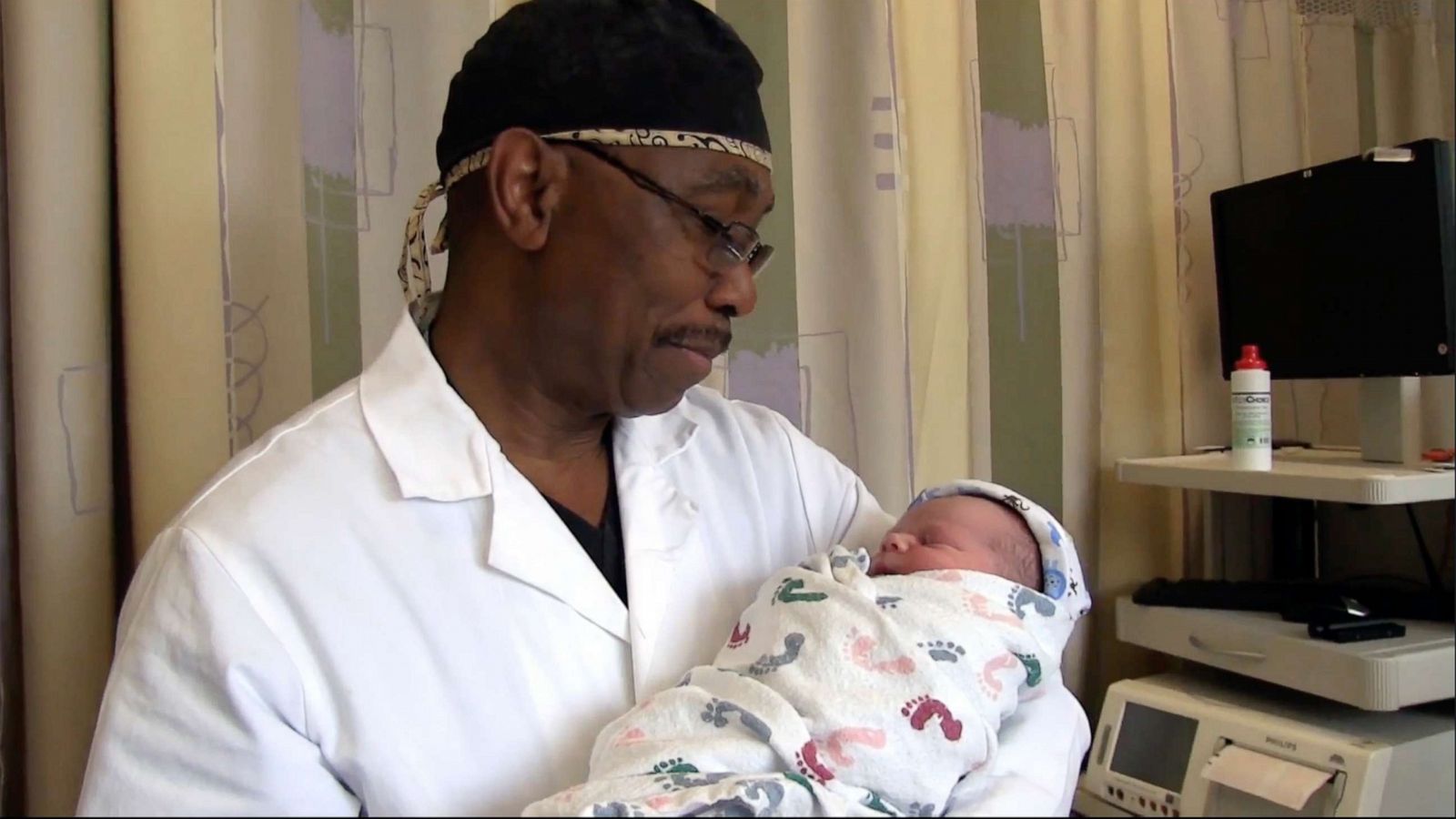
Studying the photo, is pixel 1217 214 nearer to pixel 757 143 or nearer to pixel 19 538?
→ pixel 757 143

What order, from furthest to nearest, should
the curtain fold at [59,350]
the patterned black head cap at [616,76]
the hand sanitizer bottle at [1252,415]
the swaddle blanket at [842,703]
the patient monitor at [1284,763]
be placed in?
1. the curtain fold at [59,350]
2. the patterned black head cap at [616,76]
3. the swaddle blanket at [842,703]
4. the hand sanitizer bottle at [1252,415]
5. the patient monitor at [1284,763]

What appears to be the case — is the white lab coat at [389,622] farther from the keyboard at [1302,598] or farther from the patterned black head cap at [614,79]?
the patterned black head cap at [614,79]

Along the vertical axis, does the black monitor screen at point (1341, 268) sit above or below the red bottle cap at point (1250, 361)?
above

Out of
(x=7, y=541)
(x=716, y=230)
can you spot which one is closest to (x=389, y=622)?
(x=716, y=230)

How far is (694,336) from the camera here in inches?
35.2

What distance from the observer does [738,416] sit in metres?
1.19

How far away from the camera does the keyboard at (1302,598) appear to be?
0.43 metres

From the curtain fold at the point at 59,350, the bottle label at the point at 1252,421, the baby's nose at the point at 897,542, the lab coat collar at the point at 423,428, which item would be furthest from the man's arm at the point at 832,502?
the curtain fold at the point at 59,350

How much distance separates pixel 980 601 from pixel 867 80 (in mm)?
889

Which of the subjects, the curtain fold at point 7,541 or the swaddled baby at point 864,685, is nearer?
the swaddled baby at point 864,685

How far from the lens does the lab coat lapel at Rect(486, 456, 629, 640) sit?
2.79 ft

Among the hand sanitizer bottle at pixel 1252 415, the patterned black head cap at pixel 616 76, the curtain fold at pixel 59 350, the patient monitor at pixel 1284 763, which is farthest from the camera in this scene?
the curtain fold at pixel 59 350

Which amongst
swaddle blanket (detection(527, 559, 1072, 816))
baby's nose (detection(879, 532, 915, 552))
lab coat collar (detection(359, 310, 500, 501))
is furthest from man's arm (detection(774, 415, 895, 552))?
lab coat collar (detection(359, 310, 500, 501))

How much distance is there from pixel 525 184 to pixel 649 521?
352 millimetres
